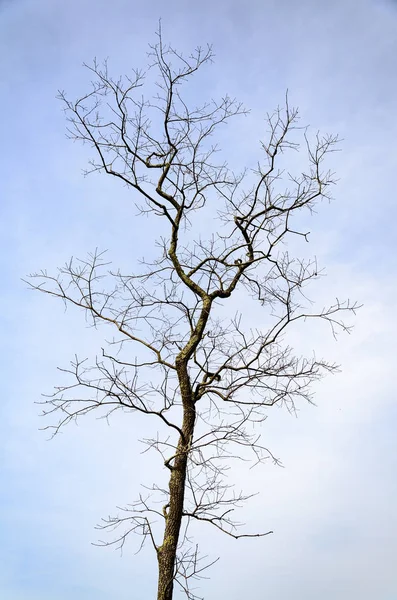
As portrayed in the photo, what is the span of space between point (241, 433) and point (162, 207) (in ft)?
7.09

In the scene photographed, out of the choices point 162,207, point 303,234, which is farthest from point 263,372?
point 162,207

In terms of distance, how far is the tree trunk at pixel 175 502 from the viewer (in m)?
5.02

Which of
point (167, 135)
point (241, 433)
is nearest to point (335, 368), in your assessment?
point (241, 433)

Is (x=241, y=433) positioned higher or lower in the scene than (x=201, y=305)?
lower

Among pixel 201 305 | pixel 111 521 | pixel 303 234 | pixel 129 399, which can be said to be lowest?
pixel 111 521

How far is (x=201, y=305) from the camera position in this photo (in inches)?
233

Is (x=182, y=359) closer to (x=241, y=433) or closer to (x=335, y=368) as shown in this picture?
(x=241, y=433)

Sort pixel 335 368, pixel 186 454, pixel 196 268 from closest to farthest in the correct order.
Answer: pixel 186 454, pixel 335 368, pixel 196 268

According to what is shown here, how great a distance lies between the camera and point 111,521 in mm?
5289

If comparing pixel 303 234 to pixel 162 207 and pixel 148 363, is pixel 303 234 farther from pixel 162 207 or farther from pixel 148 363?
pixel 148 363

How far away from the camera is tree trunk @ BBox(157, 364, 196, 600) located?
502 centimetres

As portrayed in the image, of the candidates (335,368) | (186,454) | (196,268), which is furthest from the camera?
(196,268)

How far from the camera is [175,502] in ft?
17.0

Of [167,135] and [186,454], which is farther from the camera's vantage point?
[167,135]
